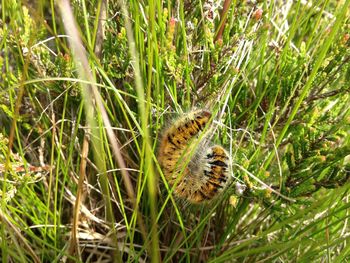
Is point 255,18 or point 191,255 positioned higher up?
point 255,18

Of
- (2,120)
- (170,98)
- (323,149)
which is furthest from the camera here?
(2,120)

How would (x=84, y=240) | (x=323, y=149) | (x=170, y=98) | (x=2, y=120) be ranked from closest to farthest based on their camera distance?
(x=323, y=149) → (x=170, y=98) → (x=84, y=240) → (x=2, y=120)

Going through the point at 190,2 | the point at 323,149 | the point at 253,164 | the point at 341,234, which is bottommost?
the point at 341,234

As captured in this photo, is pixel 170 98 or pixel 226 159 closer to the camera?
pixel 226 159

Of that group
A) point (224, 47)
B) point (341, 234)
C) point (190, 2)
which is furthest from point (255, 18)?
point (341, 234)

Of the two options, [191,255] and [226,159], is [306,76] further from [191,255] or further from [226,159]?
[191,255]

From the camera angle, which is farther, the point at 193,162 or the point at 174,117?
the point at 174,117

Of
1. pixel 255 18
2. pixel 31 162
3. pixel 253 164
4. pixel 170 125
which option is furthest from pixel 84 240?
pixel 255 18
